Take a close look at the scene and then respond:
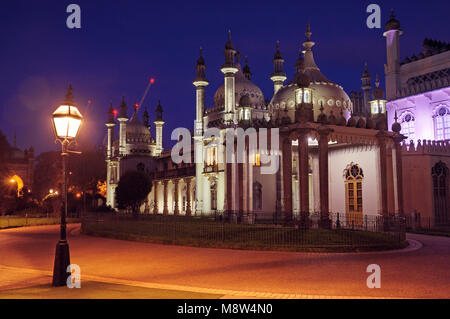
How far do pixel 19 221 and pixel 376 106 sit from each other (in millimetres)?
28509

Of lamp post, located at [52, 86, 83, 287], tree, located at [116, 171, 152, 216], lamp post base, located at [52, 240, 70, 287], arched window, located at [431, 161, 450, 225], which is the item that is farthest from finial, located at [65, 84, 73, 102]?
tree, located at [116, 171, 152, 216]

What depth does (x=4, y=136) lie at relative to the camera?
151 ft

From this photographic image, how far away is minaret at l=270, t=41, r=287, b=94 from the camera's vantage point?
46.2 metres

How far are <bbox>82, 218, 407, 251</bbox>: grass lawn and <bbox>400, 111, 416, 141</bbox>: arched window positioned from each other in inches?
803

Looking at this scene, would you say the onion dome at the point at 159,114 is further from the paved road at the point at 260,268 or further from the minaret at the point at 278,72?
the paved road at the point at 260,268

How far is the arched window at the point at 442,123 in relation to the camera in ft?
110

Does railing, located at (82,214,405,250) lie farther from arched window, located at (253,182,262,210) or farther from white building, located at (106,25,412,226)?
arched window, located at (253,182,262,210)

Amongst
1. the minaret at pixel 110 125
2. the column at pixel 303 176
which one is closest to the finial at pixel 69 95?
the column at pixel 303 176
